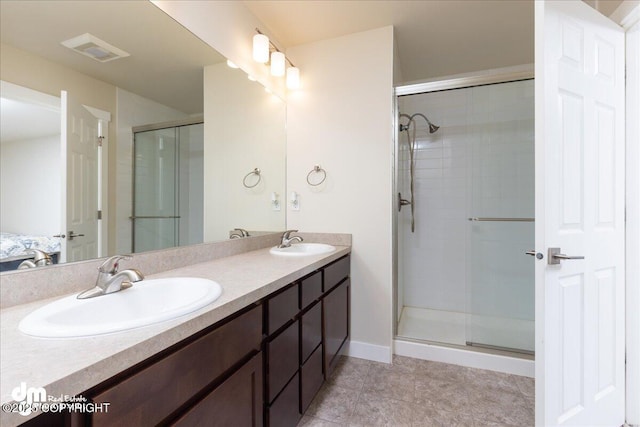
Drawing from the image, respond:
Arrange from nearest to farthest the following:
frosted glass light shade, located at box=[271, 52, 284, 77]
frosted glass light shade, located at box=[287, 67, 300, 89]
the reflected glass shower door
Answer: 1. the reflected glass shower door
2. frosted glass light shade, located at box=[271, 52, 284, 77]
3. frosted glass light shade, located at box=[287, 67, 300, 89]

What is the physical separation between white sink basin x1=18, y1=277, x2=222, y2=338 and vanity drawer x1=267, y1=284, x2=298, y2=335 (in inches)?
9.9

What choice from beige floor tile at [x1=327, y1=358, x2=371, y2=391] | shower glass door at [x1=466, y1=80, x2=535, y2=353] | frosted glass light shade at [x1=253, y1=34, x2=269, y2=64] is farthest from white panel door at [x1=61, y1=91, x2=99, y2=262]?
shower glass door at [x1=466, y1=80, x2=535, y2=353]

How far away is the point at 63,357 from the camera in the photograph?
0.55m

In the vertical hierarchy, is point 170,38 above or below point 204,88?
above

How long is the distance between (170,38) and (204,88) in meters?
0.28

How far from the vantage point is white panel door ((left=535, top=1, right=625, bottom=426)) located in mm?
1198

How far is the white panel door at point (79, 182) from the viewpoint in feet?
3.35

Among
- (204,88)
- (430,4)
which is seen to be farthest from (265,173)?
(430,4)

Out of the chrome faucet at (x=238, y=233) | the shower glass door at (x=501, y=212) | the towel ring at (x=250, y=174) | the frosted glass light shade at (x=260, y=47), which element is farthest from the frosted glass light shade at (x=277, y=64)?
the shower glass door at (x=501, y=212)

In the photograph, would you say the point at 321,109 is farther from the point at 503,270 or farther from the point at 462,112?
the point at 503,270

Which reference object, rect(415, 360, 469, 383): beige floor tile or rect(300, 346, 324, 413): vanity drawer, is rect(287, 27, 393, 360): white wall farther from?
rect(300, 346, 324, 413): vanity drawer

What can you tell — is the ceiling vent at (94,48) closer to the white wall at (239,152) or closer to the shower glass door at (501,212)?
the white wall at (239,152)

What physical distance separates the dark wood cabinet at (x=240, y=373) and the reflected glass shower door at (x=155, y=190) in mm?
659

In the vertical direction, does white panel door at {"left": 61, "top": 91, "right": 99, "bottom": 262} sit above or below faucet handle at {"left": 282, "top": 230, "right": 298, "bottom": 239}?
above
